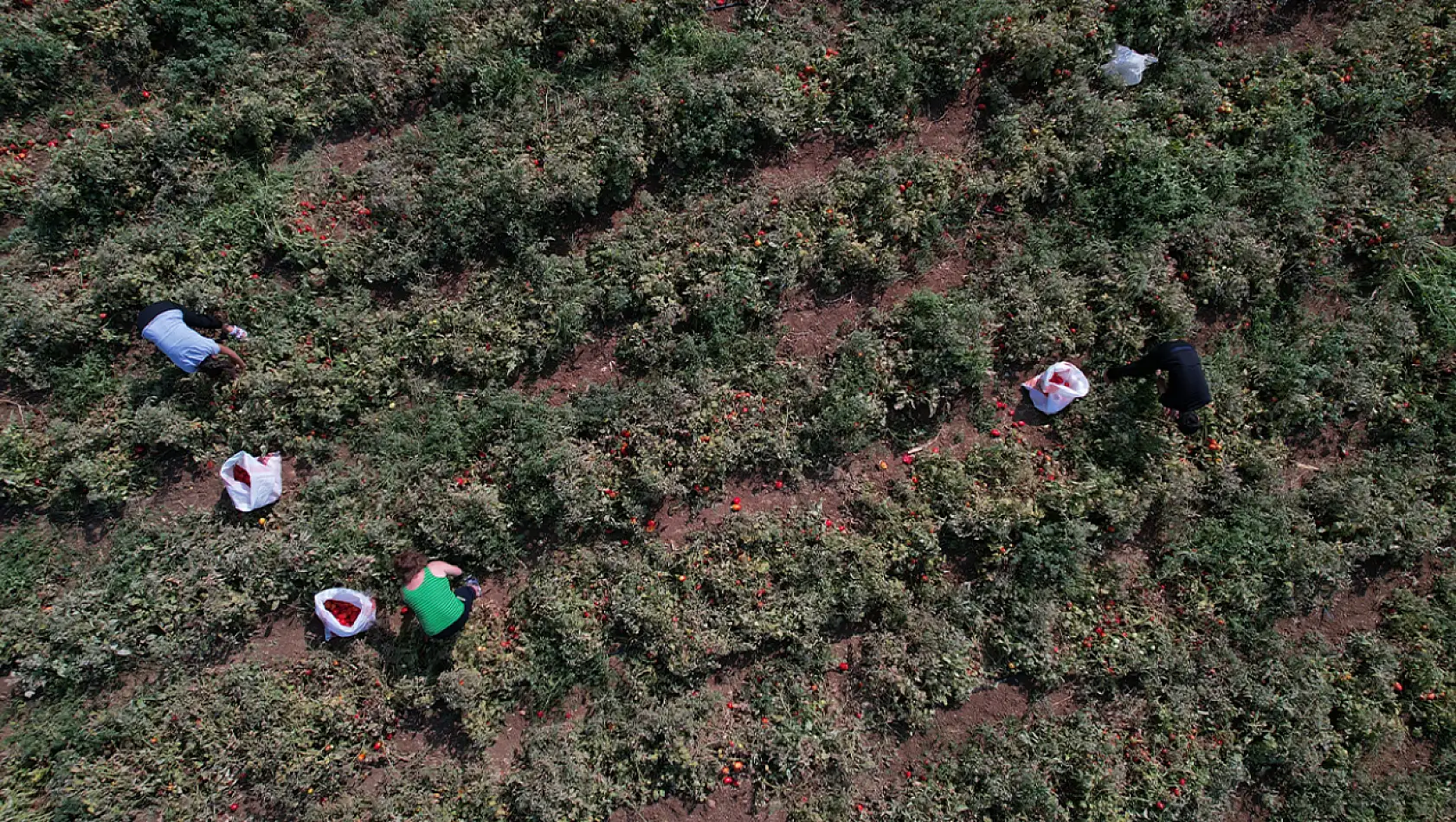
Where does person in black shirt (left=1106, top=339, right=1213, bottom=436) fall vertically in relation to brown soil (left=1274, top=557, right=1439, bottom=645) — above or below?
above

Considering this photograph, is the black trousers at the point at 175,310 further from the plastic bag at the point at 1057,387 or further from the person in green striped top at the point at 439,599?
the plastic bag at the point at 1057,387

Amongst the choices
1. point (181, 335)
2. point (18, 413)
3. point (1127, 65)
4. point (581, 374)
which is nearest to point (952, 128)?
point (1127, 65)

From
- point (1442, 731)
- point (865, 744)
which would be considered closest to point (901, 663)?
point (865, 744)

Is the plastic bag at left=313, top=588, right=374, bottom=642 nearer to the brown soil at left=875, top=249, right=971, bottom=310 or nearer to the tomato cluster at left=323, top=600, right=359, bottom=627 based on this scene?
the tomato cluster at left=323, top=600, right=359, bottom=627

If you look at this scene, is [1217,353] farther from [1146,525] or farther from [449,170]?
[449,170]

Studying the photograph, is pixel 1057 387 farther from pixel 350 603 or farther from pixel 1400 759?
pixel 350 603

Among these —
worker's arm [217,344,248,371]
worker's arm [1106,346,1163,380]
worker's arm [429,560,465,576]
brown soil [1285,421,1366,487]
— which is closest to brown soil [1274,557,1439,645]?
brown soil [1285,421,1366,487]
